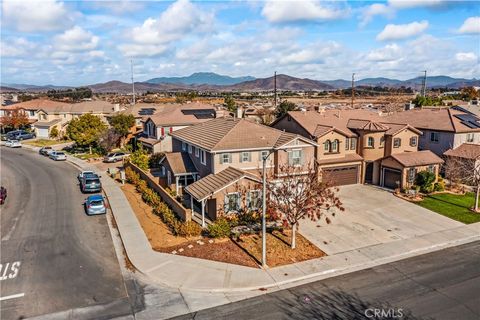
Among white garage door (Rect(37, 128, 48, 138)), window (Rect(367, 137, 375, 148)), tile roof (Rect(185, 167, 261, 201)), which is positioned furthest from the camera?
white garage door (Rect(37, 128, 48, 138))

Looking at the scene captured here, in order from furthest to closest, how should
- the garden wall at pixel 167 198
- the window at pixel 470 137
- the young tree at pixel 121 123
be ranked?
1. the young tree at pixel 121 123
2. the window at pixel 470 137
3. the garden wall at pixel 167 198

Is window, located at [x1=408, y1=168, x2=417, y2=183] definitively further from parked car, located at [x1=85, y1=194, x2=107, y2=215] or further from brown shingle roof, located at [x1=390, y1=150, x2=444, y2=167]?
parked car, located at [x1=85, y1=194, x2=107, y2=215]

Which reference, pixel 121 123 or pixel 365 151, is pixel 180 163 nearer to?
pixel 365 151

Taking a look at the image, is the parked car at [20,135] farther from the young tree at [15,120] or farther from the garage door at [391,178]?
the garage door at [391,178]

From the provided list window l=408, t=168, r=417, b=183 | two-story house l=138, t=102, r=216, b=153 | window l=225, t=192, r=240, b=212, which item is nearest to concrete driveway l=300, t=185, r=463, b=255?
window l=408, t=168, r=417, b=183

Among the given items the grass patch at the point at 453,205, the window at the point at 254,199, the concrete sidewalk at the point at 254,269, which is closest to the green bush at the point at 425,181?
the grass patch at the point at 453,205

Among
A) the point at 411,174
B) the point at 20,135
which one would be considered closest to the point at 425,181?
the point at 411,174
